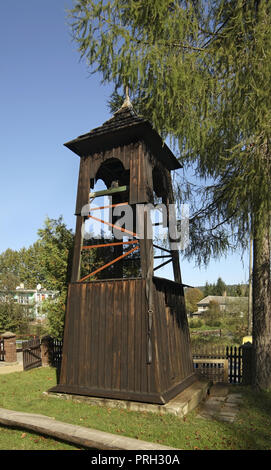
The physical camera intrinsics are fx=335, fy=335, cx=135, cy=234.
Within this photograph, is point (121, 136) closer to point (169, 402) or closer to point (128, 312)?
point (128, 312)

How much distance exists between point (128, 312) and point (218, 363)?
4844 millimetres

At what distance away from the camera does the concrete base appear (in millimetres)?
6910

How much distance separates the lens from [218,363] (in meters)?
11.0

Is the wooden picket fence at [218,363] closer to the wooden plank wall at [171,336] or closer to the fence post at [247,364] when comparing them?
the fence post at [247,364]

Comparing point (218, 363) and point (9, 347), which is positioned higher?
point (218, 363)

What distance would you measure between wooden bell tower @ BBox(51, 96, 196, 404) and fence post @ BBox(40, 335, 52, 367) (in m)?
5.31

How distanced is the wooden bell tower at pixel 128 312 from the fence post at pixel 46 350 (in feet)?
17.4

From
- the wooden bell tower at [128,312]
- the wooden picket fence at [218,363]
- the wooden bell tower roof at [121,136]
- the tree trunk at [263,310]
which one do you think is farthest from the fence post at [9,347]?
the tree trunk at [263,310]

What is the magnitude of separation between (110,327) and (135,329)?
712mm

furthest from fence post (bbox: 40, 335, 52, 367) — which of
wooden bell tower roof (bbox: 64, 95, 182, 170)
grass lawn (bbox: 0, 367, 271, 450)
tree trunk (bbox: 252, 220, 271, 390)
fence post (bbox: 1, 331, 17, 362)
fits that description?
tree trunk (bbox: 252, 220, 271, 390)

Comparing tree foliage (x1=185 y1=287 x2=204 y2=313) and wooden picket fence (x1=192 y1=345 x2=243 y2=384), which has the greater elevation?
wooden picket fence (x1=192 y1=345 x2=243 y2=384)

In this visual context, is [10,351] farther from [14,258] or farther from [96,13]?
[14,258]

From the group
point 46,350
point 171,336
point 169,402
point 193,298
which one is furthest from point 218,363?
point 193,298

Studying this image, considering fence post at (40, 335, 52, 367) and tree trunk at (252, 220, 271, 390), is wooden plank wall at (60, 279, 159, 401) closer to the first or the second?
tree trunk at (252, 220, 271, 390)
